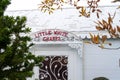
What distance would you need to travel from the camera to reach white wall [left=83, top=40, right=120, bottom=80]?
10789mm

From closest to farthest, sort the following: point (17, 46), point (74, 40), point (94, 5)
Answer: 1. point (94, 5)
2. point (17, 46)
3. point (74, 40)

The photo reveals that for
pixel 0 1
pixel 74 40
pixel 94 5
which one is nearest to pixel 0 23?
pixel 0 1

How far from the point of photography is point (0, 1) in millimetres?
5926

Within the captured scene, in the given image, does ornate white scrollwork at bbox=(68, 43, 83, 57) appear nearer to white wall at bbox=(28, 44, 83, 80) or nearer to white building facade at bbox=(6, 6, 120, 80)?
white building facade at bbox=(6, 6, 120, 80)

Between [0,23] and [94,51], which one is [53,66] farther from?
[0,23]

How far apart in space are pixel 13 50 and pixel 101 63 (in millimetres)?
5582

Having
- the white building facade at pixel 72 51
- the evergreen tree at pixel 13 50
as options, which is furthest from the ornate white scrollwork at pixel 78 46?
the evergreen tree at pixel 13 50

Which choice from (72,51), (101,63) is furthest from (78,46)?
(101,63)

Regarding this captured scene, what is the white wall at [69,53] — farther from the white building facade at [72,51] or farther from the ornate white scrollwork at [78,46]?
the ornate white scrollwork at [78,46]

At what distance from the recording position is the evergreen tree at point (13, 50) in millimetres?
5621

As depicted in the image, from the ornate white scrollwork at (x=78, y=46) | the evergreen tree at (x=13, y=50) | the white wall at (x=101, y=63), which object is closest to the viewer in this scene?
the evergreen tree at (x=13, y=50)

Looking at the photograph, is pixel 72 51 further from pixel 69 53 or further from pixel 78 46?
pixel 78 46

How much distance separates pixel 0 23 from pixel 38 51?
5.47 m

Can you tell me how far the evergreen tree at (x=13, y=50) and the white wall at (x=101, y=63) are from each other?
497 centimetres
